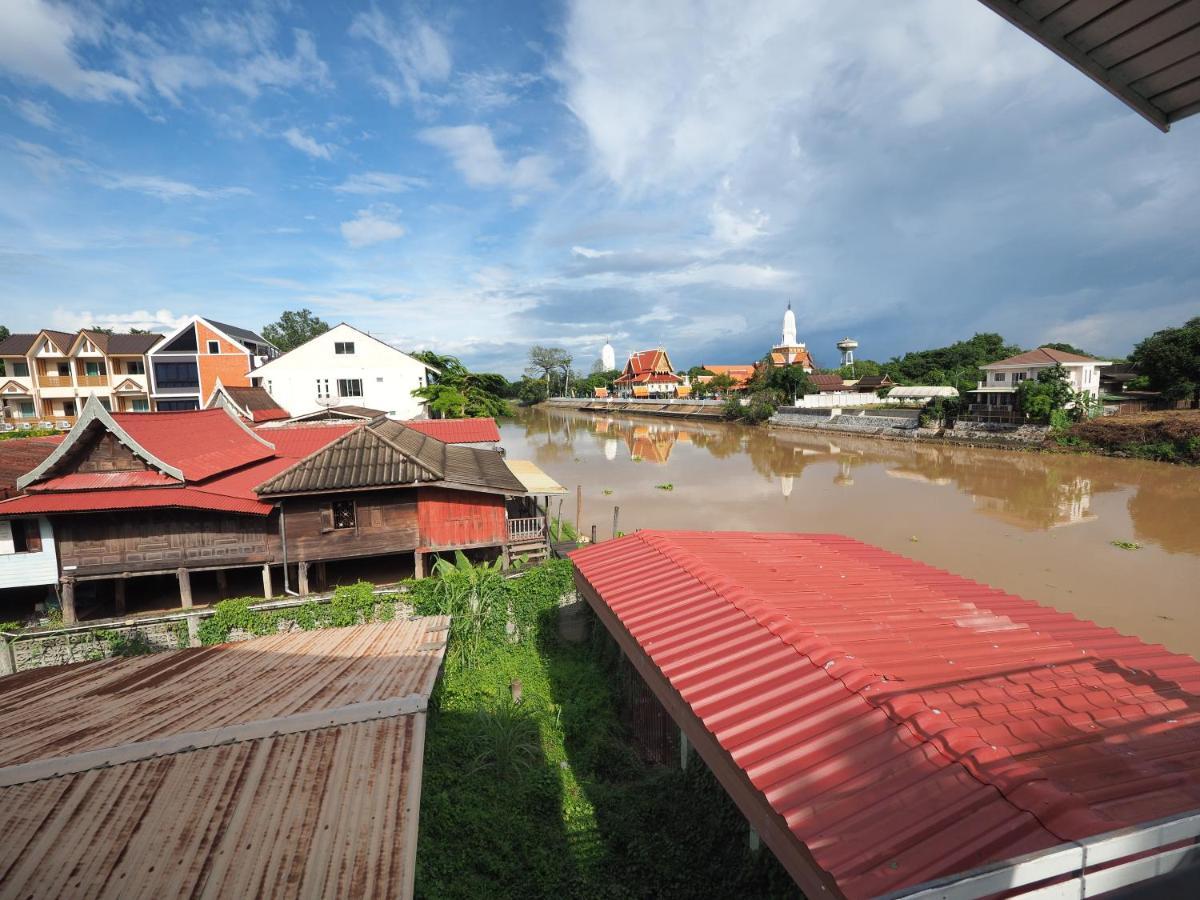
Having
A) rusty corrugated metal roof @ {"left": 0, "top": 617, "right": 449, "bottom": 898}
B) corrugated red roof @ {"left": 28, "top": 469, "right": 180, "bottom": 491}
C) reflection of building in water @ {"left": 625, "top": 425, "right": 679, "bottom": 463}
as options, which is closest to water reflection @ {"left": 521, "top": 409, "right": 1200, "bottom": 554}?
reflection of building in water @ {"left": 625, "top": 425, "right": 679, "bottom": 463}

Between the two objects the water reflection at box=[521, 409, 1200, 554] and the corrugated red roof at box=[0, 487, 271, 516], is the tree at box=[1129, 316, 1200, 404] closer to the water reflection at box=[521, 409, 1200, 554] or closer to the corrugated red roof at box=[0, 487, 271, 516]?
the water reflection at box=[521, 409, 1200, 554]

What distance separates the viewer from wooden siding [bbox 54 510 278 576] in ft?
38.9

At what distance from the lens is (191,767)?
378cm

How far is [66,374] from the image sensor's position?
124ft

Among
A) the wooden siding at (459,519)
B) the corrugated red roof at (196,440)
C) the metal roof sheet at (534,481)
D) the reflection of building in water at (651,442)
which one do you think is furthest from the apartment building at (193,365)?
the wooden siding at (459,519)

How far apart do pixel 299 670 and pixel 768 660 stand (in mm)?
5095

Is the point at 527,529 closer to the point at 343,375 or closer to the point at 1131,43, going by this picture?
the point at 1131,43

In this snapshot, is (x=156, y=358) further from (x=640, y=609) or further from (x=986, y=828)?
(x=986, y=828)

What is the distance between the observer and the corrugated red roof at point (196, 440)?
12.8 m

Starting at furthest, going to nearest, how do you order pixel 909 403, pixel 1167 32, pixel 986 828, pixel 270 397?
pixel 909 403 < pixel 270 397 < pixel 986 828 < pixel 1167 32

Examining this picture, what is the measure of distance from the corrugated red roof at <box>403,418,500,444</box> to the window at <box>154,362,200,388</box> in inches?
820

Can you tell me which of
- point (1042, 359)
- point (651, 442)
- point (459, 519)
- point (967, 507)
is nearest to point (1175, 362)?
point (1042, 359)

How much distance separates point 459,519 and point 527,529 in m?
2.15

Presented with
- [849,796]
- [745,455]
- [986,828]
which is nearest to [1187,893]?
[986,828]
